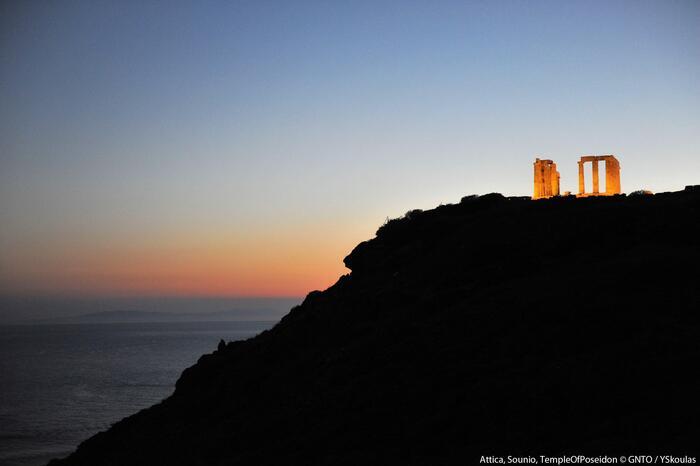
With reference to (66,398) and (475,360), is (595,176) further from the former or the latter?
(66,398)

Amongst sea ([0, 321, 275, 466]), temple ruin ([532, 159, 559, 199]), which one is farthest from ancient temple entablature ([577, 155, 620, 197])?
sea ([0, 321, 275, 466])

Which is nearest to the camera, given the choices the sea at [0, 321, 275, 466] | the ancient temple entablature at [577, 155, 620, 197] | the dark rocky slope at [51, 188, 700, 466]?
the dark rocky slope at [51, 188, 700, 466]

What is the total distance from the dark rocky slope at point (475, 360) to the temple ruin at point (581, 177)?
9849mm

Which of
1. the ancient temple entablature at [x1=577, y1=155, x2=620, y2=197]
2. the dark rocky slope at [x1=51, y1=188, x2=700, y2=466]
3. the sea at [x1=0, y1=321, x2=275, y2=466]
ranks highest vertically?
the ancient temple entablature at [x1=577, y1=155, x2=620, y2=197]

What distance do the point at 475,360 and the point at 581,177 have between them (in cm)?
3527

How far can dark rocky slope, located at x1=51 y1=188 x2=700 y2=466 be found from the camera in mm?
18344

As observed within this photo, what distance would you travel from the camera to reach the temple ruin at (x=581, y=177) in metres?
51.8

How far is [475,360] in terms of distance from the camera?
73.9 feet

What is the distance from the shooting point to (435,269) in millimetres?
34875

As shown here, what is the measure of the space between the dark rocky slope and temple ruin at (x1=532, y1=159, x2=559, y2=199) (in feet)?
35.9

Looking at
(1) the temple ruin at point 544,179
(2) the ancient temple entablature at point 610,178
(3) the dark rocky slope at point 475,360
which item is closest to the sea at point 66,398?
(3) the dark rocky slope at point 475,360

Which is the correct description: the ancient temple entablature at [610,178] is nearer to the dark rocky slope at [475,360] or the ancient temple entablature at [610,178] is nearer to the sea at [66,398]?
the dark rocky slope at [475,360]

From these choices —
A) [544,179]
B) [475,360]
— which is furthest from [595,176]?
[475,360]

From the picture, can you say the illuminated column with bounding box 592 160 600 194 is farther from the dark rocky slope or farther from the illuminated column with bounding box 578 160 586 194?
the dark rocky slope
